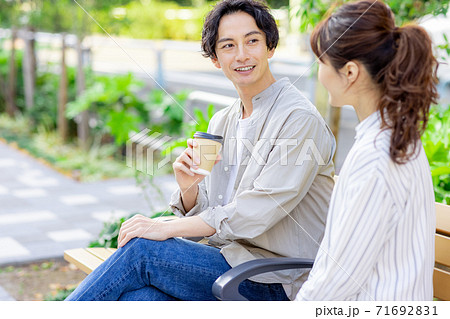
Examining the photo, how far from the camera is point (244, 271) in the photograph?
82.0 inches

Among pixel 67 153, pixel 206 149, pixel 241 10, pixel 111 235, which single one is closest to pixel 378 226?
pixel 206 149

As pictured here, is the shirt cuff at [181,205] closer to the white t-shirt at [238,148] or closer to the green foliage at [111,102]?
the white t-shirt at [238,148]

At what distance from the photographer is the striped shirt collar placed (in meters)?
1.74

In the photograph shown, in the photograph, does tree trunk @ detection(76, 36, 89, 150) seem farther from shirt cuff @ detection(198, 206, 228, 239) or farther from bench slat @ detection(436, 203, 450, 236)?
bench slat @ detection(436, 203, 450, 236)

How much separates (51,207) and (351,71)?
428cm

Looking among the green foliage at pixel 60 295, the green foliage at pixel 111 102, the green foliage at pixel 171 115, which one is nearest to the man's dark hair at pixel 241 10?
the green foliage at pixel 60 295

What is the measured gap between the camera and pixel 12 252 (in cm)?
434

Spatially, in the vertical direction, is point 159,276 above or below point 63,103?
below

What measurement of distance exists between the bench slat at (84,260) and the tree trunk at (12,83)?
7346 millimetres

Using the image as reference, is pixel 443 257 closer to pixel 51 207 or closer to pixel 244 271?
pixel 244 271

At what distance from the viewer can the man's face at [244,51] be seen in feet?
8.24

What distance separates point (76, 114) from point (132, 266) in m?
5.63

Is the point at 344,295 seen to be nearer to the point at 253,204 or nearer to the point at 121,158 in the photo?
the point at 253,204

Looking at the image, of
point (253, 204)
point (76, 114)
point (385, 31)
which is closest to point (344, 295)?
point (253, 204)
